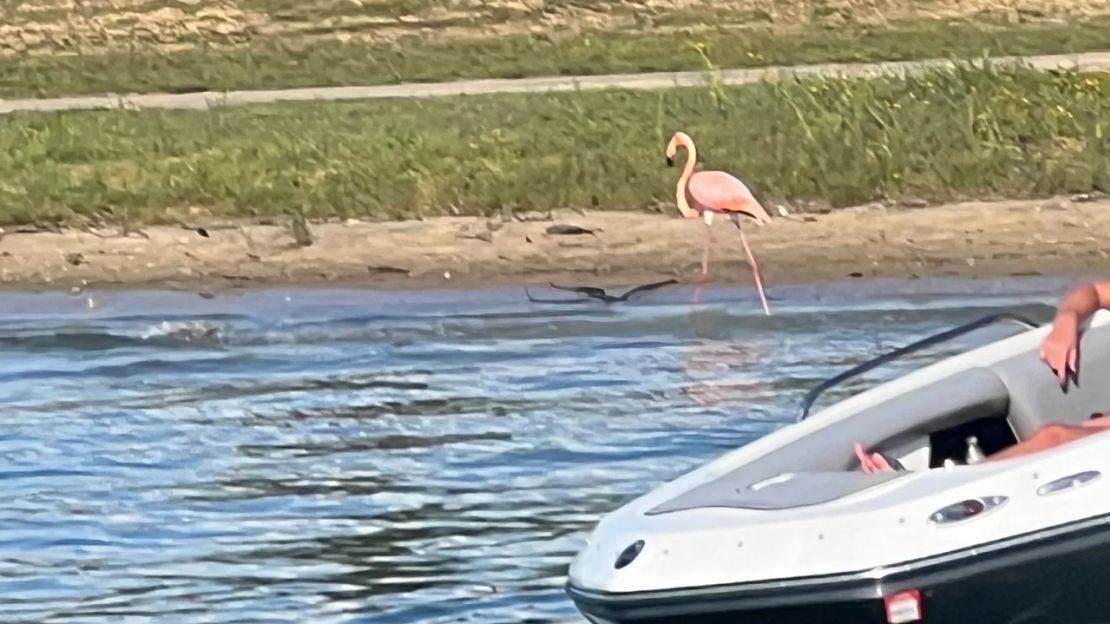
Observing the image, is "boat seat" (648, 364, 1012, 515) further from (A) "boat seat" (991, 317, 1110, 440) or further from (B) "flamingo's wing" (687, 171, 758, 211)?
(B) "flamingo's wing" (687, 171, 758, 211)

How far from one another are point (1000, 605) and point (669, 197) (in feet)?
32.3

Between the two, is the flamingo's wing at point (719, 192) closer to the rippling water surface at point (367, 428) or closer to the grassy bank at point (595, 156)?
the rippling water surface at point (367, 428)

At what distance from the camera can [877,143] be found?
54.0 feet

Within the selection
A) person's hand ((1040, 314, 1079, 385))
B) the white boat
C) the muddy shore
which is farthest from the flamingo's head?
the white boat

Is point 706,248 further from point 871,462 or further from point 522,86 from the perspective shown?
point 871,462

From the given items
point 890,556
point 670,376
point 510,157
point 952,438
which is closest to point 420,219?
point 510,157

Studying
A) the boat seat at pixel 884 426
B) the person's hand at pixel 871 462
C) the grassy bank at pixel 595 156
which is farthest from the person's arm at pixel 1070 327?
the grassy bank at pixel 595 156

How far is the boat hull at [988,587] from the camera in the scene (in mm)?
6555

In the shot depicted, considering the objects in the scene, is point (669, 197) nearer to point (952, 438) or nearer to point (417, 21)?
point (952, 438)

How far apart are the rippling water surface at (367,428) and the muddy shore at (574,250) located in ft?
1.03

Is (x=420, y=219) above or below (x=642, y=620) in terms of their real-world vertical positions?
below

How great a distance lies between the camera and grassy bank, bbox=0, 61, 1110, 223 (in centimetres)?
1622

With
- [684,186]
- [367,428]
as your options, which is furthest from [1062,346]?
[684,186]

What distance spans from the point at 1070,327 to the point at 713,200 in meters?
7.19
